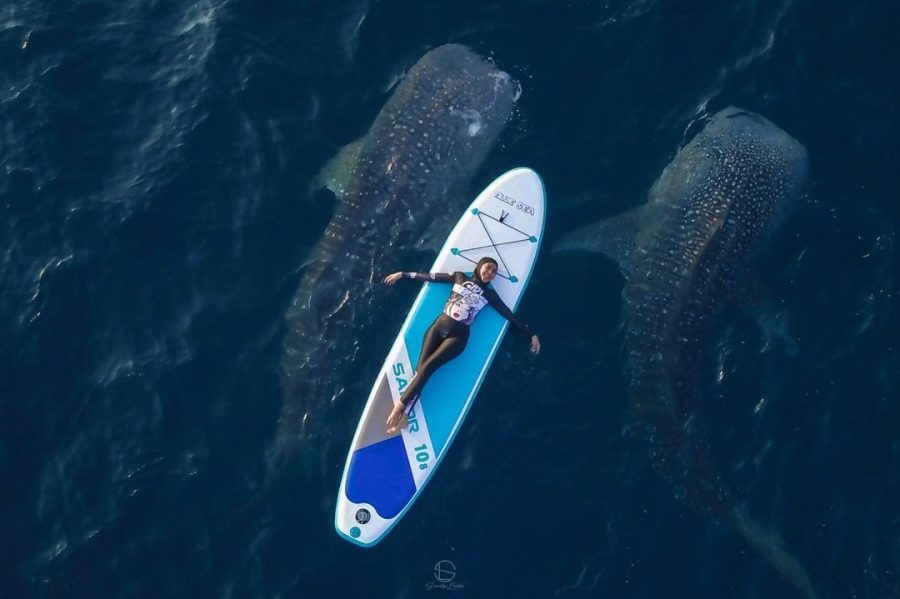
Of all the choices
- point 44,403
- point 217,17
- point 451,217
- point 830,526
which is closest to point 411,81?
point 451,217

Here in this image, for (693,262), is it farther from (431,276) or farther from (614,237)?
(431,276)

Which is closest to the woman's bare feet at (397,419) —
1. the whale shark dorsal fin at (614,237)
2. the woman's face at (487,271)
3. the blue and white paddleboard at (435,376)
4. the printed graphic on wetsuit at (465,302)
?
the blue and white paddleboard at (435,376)

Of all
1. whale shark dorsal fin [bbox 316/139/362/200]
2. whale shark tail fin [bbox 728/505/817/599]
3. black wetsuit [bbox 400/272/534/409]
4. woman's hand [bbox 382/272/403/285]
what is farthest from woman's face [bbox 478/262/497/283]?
whale shark tail fin [bbox 728/505/817/599]

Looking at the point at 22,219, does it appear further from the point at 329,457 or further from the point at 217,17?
the point at 329,457

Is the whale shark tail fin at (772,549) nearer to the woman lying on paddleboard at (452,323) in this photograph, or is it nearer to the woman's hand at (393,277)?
the woman lying on paddleboard at (452,323)

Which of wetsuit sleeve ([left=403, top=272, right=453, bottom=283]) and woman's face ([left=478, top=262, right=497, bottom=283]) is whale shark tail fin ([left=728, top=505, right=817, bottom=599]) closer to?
woman's face ([left=478, top=262, right=497, bottom=283])

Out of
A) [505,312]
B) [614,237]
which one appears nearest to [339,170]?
[505,312]
